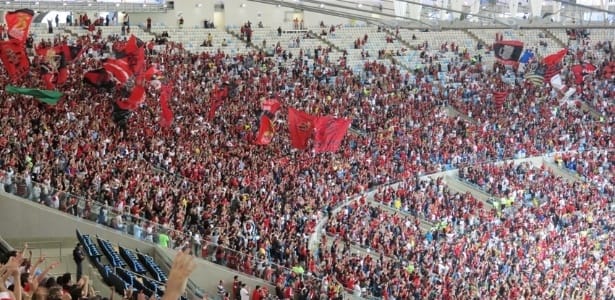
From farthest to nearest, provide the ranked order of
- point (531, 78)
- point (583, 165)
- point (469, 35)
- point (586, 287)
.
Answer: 1. point (469, 35)
2. point (531, 78)
3. point (583, 165)
4. point (586, 287)

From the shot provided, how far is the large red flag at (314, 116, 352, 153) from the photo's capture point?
2786 cm

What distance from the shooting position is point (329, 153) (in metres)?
30.4

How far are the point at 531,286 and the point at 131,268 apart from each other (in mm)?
13798

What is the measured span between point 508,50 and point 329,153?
12181 millimetres

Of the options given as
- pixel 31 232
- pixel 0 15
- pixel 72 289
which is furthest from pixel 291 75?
pixel 72 289

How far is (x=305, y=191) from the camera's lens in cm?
2684

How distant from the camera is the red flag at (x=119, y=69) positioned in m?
27.1

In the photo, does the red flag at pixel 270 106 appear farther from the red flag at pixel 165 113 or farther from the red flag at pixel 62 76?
the red flag at pixel 62 76

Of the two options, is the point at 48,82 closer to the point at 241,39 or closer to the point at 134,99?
the point at 134,99

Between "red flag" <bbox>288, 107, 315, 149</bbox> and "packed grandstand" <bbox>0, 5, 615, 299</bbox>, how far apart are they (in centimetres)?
4

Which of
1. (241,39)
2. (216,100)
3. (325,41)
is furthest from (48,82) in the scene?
(325,41)

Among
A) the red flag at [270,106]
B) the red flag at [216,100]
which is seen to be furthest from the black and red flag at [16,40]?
the red flag at [270,106]

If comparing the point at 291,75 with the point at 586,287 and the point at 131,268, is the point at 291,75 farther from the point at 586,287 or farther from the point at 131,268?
the point at 131,268

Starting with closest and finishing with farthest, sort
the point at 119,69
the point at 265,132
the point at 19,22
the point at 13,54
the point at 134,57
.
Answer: the point at 19,22
the point at 13,54
the point at 119,69
the point at 134,57
the point at 265,132
